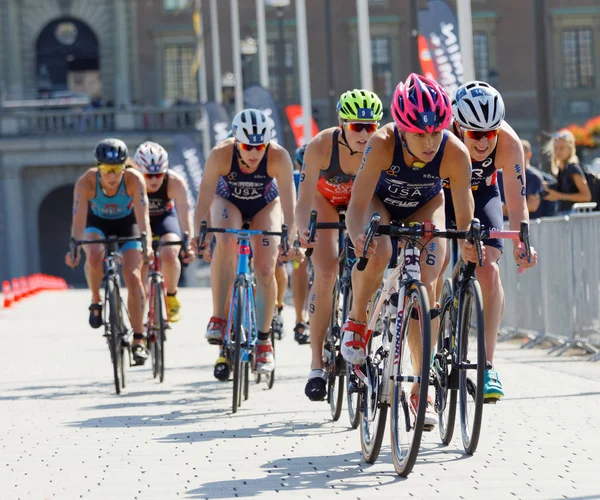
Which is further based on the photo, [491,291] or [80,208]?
[80,208]

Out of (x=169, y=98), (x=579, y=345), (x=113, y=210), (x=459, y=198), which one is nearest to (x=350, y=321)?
(x=459, y=198)

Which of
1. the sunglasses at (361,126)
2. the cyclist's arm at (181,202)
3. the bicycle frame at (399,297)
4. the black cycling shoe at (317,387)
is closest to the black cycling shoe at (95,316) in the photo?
the cyclist's arm at (181,202)

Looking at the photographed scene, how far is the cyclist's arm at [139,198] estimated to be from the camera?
1302 cm

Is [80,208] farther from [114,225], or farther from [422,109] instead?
[422,109]

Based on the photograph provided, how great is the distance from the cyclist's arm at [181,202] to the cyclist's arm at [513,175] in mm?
5480

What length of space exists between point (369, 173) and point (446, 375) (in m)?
1.20

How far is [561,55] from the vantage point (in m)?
69.9

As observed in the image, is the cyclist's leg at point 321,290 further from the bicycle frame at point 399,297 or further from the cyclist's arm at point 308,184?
the bicycle frame at point 399,297

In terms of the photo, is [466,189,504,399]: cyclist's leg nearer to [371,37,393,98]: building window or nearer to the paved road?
the paved road

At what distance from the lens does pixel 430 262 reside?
27.2 ft

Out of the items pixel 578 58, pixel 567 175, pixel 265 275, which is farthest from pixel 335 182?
pixel 578 58

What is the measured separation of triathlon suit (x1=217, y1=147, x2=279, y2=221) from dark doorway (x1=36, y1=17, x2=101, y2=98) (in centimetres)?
5952

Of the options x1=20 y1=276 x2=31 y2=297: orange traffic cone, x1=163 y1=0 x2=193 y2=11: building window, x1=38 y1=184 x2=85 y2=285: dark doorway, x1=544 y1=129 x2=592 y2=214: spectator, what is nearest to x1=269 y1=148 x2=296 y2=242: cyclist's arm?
x1=544 y1=129 x2=592 y2=214: spectator

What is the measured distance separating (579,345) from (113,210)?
4597mm
